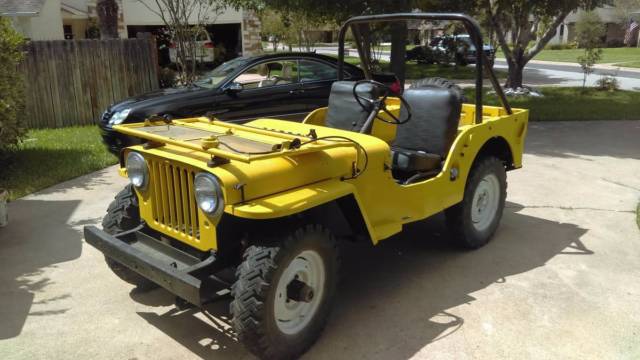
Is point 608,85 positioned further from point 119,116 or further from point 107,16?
point 119,116

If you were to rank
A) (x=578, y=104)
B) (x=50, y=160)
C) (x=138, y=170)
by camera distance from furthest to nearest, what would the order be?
(x=578, y=104)
(x=50, y=160)
(x=138, y=170)

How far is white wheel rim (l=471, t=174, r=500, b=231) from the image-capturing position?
4848mm

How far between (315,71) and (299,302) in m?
6.05

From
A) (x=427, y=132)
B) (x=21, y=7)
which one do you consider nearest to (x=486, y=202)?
(x=427, y=132)

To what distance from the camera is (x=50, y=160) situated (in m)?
8.02

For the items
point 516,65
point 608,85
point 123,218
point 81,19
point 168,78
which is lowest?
point 608,85

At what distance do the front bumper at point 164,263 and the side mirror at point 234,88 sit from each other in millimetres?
4667

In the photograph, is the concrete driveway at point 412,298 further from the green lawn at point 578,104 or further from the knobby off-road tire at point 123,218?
the green lawn at point 578,104

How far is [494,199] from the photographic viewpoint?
5039 millimetres

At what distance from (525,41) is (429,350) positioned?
13.8 m

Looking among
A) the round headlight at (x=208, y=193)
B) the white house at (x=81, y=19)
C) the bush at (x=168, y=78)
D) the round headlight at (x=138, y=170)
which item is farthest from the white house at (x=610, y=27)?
the round headlight at (x=208, y=193)

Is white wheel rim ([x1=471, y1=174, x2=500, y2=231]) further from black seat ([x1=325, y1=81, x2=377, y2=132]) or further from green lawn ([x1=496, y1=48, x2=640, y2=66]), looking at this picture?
green lawn ([x1=496, y1=48, x2=640, y2=66])

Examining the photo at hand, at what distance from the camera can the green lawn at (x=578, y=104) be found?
11.5 meters

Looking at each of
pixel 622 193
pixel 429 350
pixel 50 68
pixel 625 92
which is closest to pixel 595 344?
pixel 429 350
